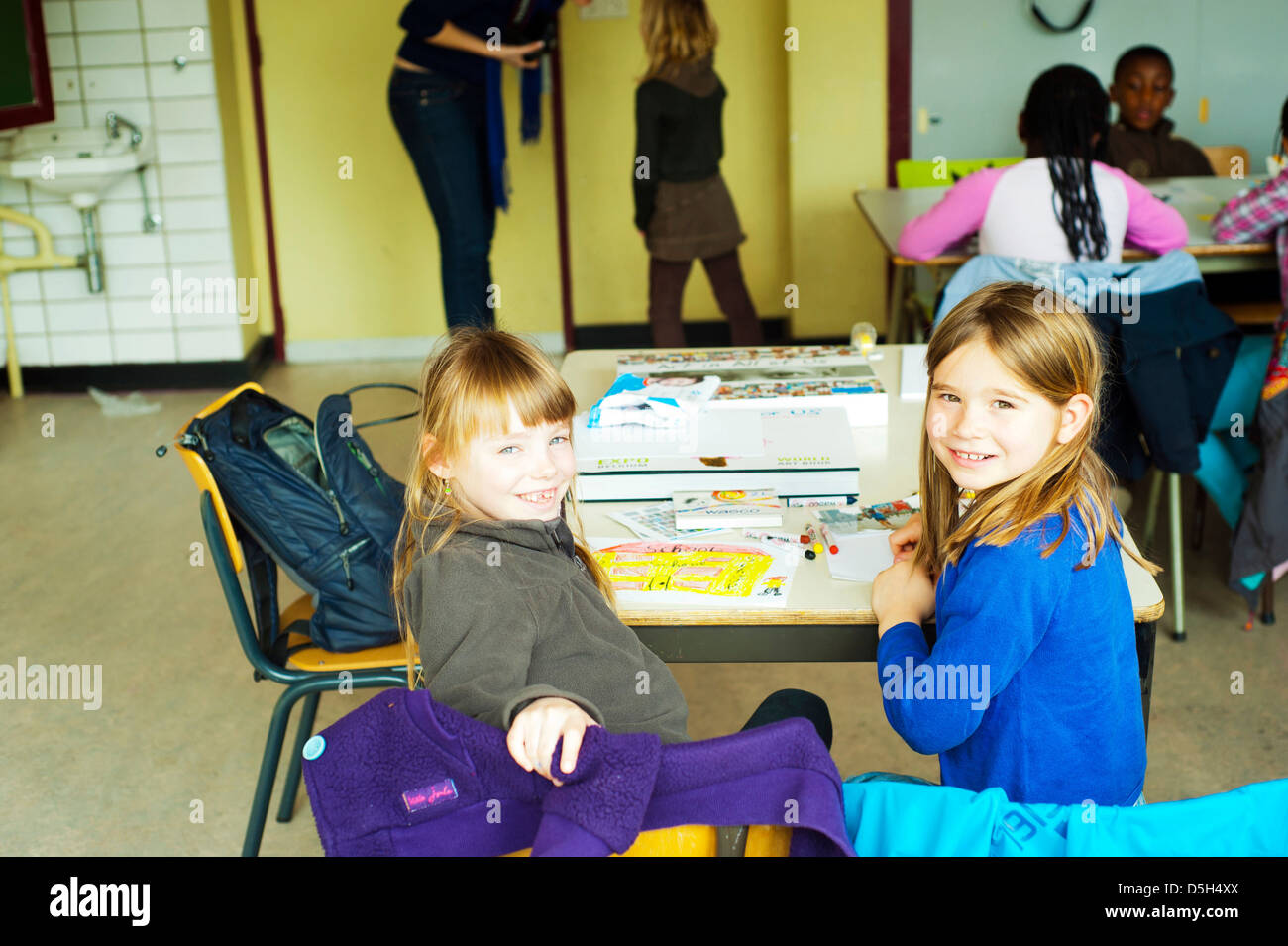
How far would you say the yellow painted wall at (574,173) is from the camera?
5.09m

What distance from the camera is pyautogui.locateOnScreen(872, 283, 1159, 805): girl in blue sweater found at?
1379 millimetres

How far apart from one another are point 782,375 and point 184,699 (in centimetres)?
146

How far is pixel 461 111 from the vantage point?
402 centimetres

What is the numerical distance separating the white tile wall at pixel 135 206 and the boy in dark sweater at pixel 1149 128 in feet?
11.0

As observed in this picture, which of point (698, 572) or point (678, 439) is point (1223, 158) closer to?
point (678, 439)

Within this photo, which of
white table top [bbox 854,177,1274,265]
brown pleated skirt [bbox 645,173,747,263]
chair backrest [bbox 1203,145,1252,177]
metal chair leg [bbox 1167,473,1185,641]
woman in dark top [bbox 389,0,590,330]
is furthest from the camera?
chair backrest [bbox 1203,145,1252,177]

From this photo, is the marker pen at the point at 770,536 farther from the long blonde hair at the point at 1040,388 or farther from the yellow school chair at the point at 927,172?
the yellow school chair at the point at 927,172

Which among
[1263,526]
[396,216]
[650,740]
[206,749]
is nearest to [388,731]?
[650,740]

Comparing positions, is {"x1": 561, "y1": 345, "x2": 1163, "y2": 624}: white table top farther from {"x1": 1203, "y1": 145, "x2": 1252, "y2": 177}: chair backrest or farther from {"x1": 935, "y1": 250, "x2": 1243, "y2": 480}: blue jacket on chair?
{"x1": 1203, "y1": 145, "x2": 1252, "y2": 177}: chair backrest

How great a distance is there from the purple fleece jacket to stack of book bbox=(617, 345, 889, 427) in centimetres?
138

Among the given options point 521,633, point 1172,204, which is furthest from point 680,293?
point 521,633

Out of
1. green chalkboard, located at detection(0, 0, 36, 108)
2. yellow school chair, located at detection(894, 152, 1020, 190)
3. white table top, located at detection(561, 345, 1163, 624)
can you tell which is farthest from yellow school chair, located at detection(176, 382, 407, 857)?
green chalkboard, located at detection(0, 0, 36, 108)

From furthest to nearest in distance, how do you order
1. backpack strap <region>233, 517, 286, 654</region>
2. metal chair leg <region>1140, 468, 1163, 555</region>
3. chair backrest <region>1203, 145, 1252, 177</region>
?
chair backrest <region>1203, 145, 1252, 177</region> < metal chair leg <region>1140, 468, 1163, 555</region> < backpack strap <region>233, 517, 286, 654</region>

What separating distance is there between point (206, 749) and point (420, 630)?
1502mm
